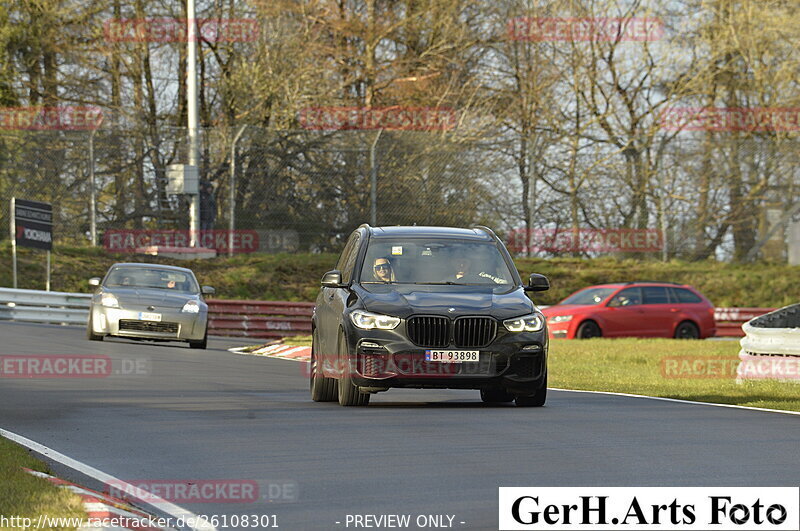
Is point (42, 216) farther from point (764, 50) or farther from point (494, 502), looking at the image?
point (494, 502)

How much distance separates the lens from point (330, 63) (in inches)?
1596

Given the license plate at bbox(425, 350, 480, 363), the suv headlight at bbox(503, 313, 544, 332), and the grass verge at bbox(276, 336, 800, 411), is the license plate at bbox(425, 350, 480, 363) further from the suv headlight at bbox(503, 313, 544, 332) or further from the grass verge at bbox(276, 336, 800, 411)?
the grass verge at bbox(276, 336, 800, 411)

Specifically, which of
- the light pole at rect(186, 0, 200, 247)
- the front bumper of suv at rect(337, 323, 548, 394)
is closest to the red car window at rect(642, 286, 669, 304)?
the light pole at rect(186, 0, 200, 247)

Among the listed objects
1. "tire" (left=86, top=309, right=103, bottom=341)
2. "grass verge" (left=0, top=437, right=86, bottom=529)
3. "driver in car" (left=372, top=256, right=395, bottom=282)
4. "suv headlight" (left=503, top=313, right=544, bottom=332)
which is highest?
"driver in car" (left=372, top=256, right=395, bottom=282)

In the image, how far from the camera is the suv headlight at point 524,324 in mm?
14188

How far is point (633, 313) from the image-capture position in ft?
108

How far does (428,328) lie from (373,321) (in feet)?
1.72

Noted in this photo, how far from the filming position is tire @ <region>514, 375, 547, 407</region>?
47.8ft

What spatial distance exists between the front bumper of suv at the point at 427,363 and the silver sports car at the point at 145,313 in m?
11.4

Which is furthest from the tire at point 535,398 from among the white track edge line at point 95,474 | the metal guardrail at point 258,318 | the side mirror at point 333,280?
the metal guardrail at point 258,318

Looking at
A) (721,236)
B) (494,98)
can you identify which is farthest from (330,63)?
(721,236)

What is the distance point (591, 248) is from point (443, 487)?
28.6m

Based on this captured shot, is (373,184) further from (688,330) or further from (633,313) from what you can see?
(688,330)

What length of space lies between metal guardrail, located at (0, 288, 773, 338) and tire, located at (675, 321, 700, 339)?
8.20 metres
